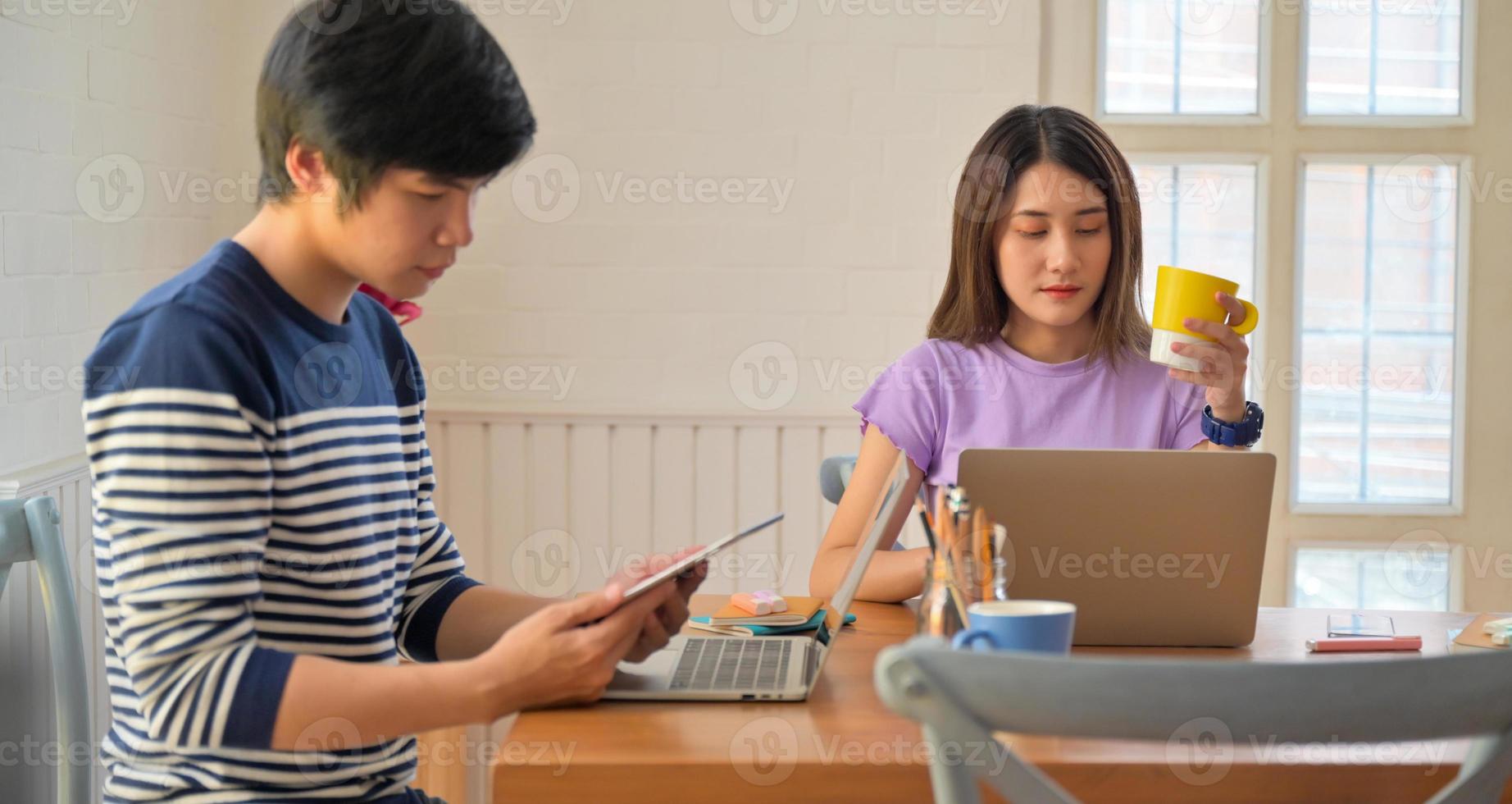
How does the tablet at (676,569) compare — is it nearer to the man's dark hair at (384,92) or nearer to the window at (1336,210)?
the man's dark hair at (384,92)

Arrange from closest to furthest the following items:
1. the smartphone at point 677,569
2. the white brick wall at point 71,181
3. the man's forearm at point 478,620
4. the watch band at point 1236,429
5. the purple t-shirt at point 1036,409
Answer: the smartphone at point 677,569 → the man's forearm at point 478,620 → the watch band at point 1236,429 → the purple t-shirt at point 1036,409 → the white brick wall at point 71,181

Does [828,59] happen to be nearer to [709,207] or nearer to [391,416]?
[709,207]

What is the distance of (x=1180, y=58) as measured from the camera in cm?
306

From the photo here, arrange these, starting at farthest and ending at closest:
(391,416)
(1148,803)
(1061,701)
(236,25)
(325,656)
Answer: (236,25) → (391,416) → (325,656) → (1148,803) → (1061,701)

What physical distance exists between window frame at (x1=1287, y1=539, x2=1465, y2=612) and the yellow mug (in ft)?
5.53

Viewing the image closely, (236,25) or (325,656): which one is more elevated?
(236,25)

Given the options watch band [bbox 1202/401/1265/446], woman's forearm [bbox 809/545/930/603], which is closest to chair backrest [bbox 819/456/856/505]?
woman's forearm [bbox 809/545/930/603]

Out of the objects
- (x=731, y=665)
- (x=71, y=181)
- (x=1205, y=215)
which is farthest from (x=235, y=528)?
(x=1205, y=215)

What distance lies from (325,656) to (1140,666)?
0.71 meters

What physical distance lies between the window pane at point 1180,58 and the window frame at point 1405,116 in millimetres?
94

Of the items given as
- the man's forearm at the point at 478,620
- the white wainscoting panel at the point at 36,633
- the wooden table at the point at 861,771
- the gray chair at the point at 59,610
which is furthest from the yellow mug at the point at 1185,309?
the white wainscoting panel at the point at 36,633

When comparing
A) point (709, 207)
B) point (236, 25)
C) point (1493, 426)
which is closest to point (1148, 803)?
point (709, 207)

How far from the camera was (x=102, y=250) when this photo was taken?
2332 mm

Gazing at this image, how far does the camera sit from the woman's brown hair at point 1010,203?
1844 millimetres
